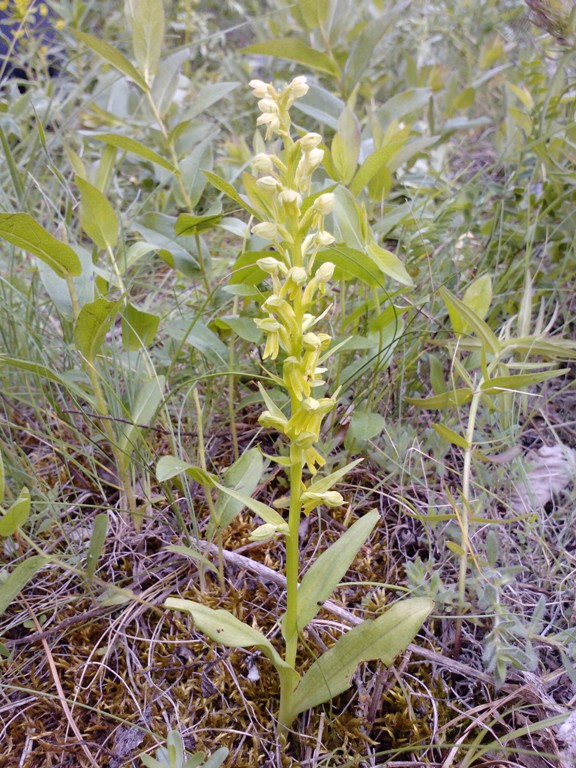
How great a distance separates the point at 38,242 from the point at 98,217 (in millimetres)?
285

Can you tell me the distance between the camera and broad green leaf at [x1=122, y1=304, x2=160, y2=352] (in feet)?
4.74

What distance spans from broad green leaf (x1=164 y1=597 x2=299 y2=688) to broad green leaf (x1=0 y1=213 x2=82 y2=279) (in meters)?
0.71

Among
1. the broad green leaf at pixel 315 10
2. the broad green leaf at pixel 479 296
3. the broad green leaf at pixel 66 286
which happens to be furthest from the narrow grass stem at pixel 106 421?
the broad green leaf at pixel 315 10

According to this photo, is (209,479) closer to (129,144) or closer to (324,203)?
(324,203)

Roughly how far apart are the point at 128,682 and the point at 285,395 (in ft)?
2.36

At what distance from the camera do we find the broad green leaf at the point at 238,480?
1253mm

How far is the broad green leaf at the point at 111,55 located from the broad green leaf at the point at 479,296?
3.46 feet

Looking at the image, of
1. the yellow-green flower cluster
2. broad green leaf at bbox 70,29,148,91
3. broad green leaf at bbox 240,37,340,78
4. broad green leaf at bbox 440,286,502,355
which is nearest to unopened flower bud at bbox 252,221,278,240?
the yellow-green flower cluster

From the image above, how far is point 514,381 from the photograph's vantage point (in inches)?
48.7

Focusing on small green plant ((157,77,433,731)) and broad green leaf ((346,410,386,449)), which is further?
broad green leaf ((346,410,386,449))

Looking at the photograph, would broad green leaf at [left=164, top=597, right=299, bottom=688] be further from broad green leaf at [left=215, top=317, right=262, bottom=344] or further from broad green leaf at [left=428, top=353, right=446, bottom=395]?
broad green leaf at [left=428, top=353, right=446, bottom=395]

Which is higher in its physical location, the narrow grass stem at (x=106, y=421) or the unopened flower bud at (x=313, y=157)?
the unopened flower bud at (x=313, y=157)

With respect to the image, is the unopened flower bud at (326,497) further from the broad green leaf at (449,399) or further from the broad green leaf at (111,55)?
the broad green leaf at (111,55)

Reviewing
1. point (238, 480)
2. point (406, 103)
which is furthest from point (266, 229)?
point (406, 103)
